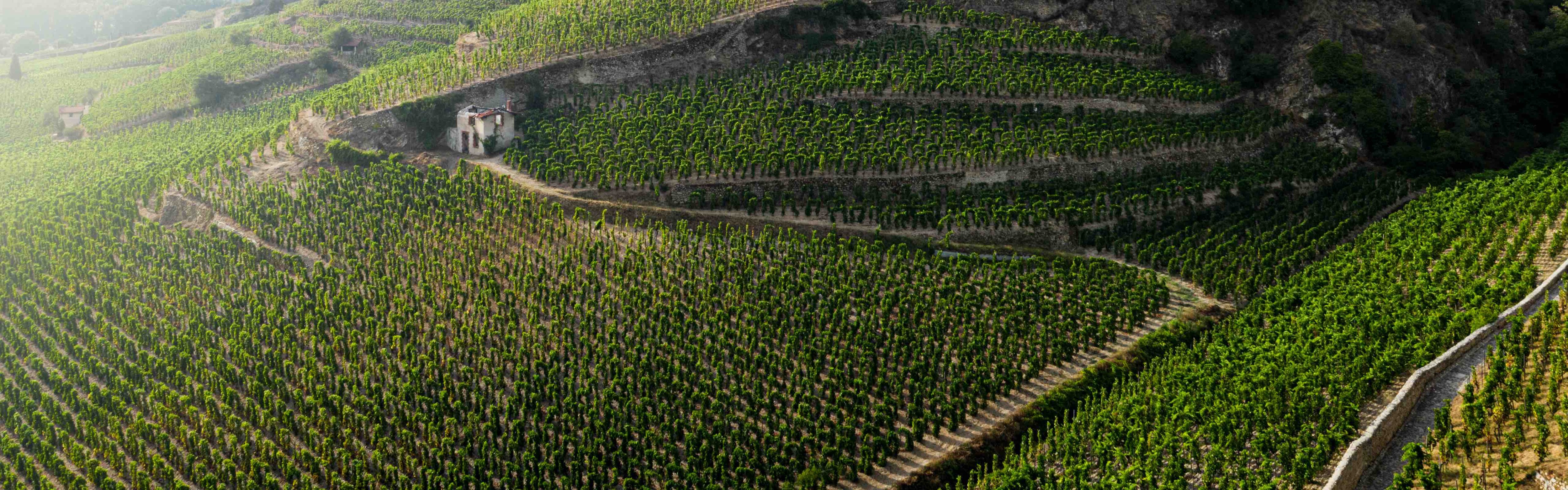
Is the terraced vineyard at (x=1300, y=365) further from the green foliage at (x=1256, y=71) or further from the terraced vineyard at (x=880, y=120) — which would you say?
the green foliage at (x=1256, y=71)

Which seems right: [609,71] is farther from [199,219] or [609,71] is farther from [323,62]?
[323,62]

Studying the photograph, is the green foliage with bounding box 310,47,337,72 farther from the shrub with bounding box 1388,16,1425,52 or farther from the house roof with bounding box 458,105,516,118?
the shrub with bounding box 1388,16,1425,52

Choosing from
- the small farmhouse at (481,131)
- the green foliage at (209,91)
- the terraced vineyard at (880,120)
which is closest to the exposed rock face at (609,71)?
the terraced vineyard at (880,120)

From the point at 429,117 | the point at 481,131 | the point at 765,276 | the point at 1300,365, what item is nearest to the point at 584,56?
the point at 481,131

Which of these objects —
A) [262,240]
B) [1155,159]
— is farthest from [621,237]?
[1155,159]

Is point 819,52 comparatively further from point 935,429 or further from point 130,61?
point 130,61

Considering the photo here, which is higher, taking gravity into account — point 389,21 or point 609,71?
point 609,71
